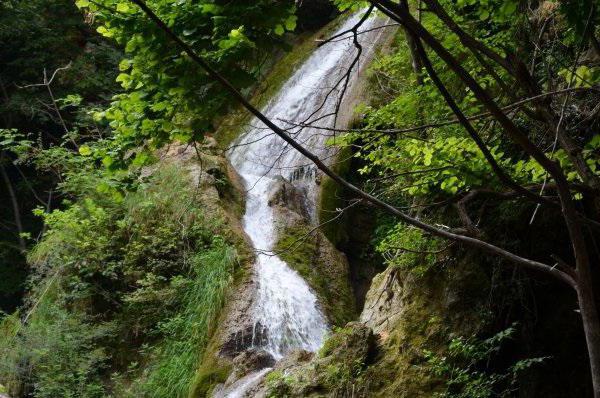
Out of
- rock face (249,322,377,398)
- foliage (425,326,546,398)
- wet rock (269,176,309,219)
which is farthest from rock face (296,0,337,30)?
foliage (425,326,546,398)

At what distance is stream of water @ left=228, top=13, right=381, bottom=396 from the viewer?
A: 7406mm

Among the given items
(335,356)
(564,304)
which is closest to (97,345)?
(335,356)

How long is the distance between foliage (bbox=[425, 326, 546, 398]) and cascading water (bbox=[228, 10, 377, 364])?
5.80 ft

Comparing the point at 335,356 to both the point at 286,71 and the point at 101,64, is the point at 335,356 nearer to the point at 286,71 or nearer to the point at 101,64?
the point at 286,71

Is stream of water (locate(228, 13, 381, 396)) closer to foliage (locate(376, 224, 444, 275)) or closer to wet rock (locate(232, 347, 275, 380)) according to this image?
wet rock (locate(232, 347, 275, 380))

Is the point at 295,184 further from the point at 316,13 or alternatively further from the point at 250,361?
the point at 316,13

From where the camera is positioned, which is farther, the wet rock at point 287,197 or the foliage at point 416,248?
the wet rock at point 287,197

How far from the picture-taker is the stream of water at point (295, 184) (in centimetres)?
741

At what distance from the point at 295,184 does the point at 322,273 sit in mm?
2580

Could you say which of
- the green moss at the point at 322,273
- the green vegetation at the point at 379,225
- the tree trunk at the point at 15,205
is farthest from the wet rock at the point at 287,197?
the tree trunk at the point at 15,205

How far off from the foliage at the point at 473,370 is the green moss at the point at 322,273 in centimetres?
369

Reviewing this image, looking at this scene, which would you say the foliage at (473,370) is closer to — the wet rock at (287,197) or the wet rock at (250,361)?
the wet rock at (250,361)

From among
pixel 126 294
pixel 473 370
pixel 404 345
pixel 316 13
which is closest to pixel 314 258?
pixel 126 294

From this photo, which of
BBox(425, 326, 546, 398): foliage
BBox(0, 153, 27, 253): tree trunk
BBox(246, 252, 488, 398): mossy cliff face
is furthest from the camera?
BBox(0, 153, 27, 253): tree trunk
